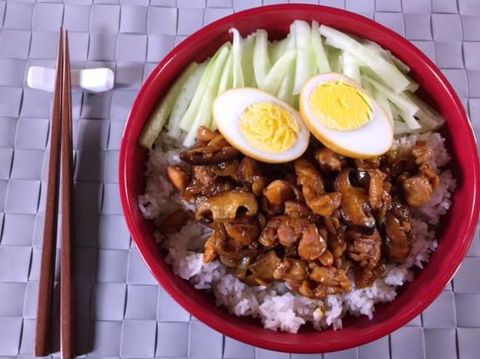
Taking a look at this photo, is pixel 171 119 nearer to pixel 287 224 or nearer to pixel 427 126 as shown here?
pixel 287 224

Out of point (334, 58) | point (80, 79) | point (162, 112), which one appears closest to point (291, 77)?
point (334, 58)

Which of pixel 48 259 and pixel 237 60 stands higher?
pixel 237 60

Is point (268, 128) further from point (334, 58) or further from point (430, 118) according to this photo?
point (430, 118)

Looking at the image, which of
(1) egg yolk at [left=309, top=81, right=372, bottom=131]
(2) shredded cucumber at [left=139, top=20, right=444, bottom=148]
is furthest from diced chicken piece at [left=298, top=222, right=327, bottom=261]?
(2) shredded cucumber at [left=139, top=20, right=444, bottom=148]

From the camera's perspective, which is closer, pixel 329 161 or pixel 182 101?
pixel 329 161

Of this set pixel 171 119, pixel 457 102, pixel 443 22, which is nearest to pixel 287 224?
pixel 171 119

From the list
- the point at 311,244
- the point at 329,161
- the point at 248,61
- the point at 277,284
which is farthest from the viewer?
the point at 248,61
